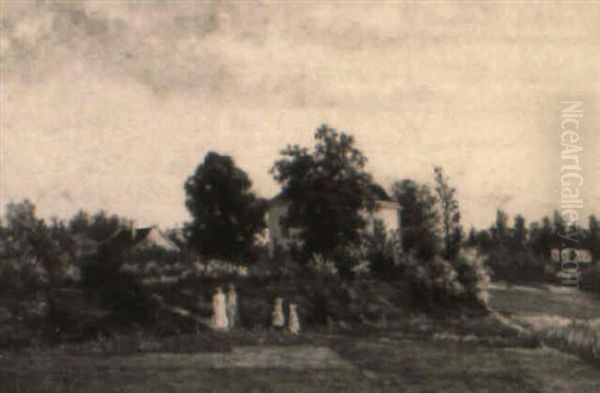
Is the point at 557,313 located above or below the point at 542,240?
below

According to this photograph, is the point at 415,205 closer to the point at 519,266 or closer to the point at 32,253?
the point at 519,266

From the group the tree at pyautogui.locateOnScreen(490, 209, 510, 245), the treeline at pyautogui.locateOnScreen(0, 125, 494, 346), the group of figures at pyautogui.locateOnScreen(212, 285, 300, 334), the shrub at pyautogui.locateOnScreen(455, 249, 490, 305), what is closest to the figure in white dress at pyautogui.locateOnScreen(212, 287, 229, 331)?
the group of figures at pyautogui.locateOnScreen(212, 285, 300, 334)

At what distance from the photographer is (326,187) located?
30016mm

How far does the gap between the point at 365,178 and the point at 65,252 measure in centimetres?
1269

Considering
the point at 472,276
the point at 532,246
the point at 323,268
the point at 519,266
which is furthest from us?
the point at 519,266

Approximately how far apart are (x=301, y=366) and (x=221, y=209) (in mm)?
26549

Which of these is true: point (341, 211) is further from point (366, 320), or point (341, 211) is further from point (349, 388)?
point (349, 388)

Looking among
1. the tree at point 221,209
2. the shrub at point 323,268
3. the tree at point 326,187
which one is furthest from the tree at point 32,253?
the tree at point 221,209

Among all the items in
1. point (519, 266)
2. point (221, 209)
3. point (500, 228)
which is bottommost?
point (519, 266)

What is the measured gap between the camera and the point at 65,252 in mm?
22703

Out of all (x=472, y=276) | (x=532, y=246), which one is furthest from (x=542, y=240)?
(x=472, y=276)

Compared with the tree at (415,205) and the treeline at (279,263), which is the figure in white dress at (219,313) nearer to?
the treeline at (279,263)

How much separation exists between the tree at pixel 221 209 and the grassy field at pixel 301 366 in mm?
20910

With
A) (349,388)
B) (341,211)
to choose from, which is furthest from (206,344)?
(341,211)
